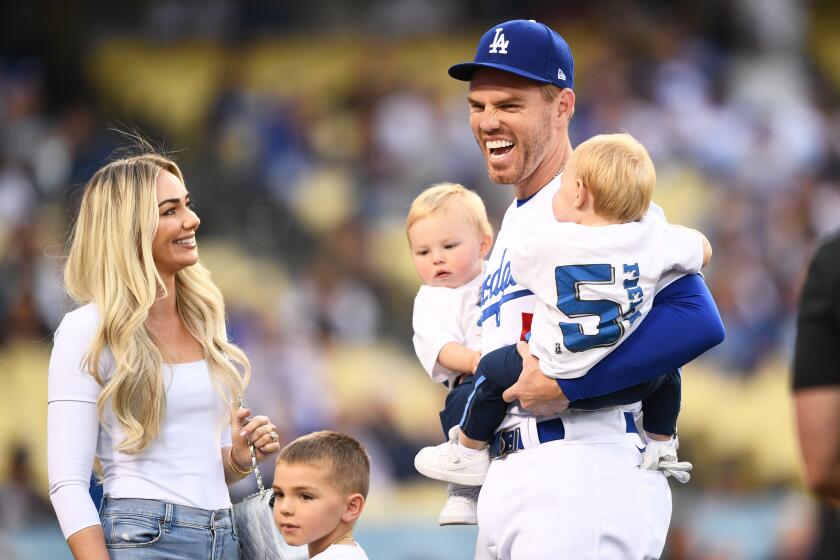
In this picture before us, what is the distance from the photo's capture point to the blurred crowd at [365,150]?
9.21m

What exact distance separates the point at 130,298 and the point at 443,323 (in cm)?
91

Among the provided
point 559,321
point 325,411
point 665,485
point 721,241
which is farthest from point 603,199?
point 721,241

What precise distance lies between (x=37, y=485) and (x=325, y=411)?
6.90 ft

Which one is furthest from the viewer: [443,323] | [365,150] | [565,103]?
[365,150]

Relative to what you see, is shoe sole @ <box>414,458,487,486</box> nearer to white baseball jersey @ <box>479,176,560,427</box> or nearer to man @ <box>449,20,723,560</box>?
man @ <box>449,20,723,560</box>

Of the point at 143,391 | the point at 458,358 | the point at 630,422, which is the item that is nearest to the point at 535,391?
the point at 630,422

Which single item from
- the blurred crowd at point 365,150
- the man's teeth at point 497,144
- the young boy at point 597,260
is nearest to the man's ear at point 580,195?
the young boy at point 597,260

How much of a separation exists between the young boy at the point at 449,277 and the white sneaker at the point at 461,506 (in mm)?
41

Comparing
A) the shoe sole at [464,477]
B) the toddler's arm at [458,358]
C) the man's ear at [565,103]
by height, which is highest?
the man's ear at [565,103]

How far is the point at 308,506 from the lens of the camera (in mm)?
3387

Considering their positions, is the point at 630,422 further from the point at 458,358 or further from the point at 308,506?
the point at 308,506

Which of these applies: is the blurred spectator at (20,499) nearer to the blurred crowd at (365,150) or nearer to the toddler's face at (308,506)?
the blurred crowd at (365,150)

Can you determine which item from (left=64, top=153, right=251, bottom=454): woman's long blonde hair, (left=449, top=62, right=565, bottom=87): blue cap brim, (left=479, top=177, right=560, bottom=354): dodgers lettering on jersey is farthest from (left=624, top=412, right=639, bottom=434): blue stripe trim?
(left=64, top=153, right=251, bottom=454): woman's long blonde hair

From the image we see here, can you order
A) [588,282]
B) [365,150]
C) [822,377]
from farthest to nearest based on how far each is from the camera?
[365,150] → [588,282] → [822,377]
